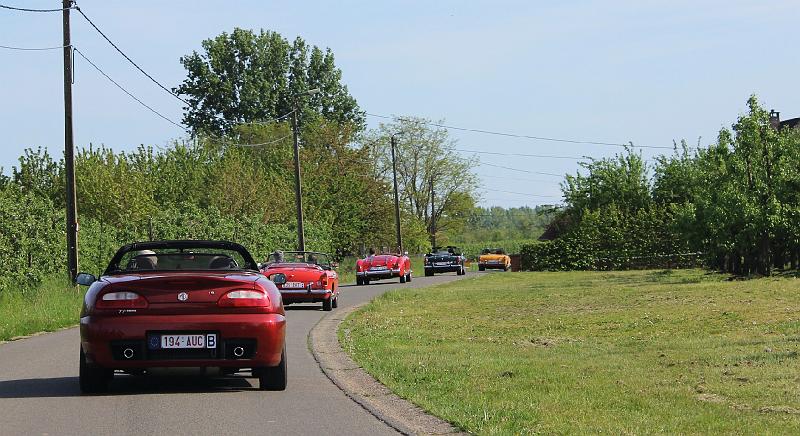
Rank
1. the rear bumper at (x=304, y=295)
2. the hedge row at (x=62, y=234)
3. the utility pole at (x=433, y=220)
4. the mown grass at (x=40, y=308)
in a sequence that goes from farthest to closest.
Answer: the utility pole at (x=433, y=220)
the hedge row at (x=62, y=234)
the rear bumper at (x=304, y=295)
the mown grass at (x=40, y=308)

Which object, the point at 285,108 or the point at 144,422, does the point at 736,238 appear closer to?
the point at 144,422

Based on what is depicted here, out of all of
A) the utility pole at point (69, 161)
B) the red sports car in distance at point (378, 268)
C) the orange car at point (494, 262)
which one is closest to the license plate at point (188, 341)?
the utility pole at point (69, 161)

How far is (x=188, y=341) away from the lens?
11.9 meters

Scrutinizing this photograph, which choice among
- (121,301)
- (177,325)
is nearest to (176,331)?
(177,325)

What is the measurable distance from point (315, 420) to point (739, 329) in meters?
10.9

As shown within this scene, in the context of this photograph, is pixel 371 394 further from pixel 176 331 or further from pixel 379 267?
pixel 379 267

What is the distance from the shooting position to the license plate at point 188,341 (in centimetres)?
1188

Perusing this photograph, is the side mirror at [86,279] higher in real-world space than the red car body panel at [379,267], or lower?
lower

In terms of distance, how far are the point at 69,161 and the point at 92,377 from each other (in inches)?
810

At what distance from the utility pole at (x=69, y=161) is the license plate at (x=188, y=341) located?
19.8 metres

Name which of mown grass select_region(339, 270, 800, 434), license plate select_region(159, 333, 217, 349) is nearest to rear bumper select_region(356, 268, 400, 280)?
mown grass select_region(339, 270, 800, 434)

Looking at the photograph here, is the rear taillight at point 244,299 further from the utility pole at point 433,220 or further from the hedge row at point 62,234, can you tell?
the utility pole at point 433,220

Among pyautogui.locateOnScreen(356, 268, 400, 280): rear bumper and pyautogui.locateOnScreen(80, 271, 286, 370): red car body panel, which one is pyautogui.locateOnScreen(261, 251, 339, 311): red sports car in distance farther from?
pyautogui.locateOnScreen(356, 268, 400, 280): rear bumper

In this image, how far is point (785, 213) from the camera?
44000mm
